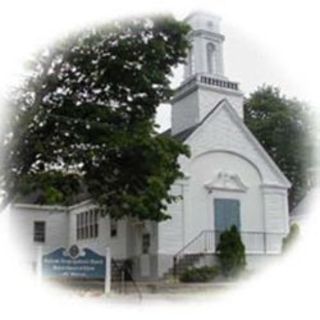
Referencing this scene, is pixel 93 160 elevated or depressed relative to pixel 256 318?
elevated

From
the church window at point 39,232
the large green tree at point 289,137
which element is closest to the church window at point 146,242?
the church window at point 39,232

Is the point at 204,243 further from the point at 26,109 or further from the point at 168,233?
the point at 26,109

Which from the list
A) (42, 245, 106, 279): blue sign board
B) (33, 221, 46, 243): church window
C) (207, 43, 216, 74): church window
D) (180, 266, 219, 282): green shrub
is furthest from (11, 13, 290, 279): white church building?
(42, 245, 106, 279): blue sign board

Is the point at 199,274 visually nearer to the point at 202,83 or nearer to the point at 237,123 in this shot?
the point at 237,123

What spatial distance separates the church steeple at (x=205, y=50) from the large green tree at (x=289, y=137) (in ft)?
33.1

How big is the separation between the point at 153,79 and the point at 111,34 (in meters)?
1.63

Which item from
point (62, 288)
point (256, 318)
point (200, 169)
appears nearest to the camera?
point (256, 318)

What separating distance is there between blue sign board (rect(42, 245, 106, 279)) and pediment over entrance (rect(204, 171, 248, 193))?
26.8 ft

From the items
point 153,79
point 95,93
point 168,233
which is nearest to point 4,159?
point 95,93

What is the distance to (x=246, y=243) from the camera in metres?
20.7

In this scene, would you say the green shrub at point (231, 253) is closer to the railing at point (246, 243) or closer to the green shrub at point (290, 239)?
the railing at point (246, 243)

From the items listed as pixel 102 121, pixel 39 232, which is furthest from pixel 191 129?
pixel 39 232

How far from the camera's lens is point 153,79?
50.9 feet

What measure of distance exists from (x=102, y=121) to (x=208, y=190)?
6.59m
